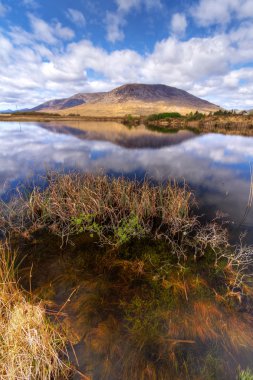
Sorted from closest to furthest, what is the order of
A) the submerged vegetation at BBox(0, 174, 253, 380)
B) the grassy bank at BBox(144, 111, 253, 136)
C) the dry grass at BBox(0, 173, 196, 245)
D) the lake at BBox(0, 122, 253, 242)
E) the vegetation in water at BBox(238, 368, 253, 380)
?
the vegetation in water at BBox(238, 368, 253, 380), the submerged vegetation at BBox(0, 174, 253, 380), the dry grass at BBox(0, 173, 196, 245), the lake at BBox(0, 122, 253, 242), the grassy bank at BBox(144, 111, 253, 136)

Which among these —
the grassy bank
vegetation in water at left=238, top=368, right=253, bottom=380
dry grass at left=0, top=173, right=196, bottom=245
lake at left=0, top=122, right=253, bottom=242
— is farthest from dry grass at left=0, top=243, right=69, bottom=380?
the grassy bank

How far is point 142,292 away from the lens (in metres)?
7.34

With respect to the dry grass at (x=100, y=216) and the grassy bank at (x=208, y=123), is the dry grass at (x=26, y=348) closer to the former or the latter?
the dry grass at (x=100, y=216)

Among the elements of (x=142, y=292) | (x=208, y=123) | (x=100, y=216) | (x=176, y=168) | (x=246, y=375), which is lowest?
(x=142, y=292)

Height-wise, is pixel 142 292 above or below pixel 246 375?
below

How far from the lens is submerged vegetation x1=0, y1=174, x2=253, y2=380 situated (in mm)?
5223

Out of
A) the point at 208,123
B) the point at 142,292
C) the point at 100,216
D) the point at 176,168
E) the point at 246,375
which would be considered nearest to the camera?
the point at 246,375

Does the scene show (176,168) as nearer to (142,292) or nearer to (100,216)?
(100,216)

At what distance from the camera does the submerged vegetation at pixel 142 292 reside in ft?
17.1

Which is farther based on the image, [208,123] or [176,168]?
[208,123]

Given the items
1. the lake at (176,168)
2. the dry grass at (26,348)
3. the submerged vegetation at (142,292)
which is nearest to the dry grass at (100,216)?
the submerged vegetation at (142,292)

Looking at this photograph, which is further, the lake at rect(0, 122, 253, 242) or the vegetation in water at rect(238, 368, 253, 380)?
the lake at rect(0, 122, 253, 242)

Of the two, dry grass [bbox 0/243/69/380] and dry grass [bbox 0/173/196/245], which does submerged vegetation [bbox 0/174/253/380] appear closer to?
dry grass [bbox 0/173/196/245]

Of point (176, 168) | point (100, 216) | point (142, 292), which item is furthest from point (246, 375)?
point (176, 168)
